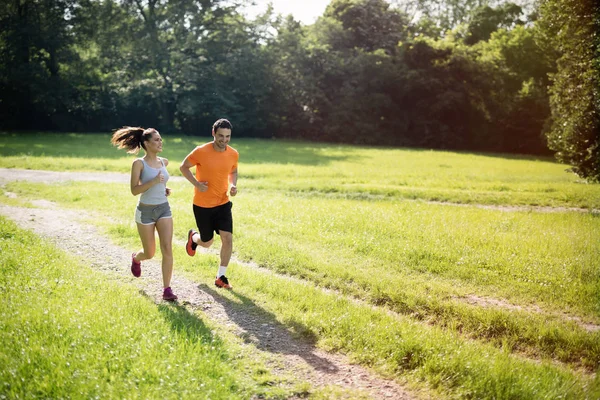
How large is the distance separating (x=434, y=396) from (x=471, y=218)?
8.82 metres

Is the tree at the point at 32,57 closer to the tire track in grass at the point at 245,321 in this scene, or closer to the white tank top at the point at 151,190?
the tire track in grass at the point at 245,321

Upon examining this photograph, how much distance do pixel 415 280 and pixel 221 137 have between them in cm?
385

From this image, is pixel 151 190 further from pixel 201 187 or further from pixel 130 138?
pixel 130 138

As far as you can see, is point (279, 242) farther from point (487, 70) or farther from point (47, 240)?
point (487, 70)

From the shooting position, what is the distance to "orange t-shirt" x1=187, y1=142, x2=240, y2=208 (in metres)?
7.26

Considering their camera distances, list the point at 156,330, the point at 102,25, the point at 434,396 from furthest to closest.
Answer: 1. the point at 102,25
2. the point at 156,330
3. the point at 434,396

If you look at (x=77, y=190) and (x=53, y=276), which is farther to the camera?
(x=77, y=190)

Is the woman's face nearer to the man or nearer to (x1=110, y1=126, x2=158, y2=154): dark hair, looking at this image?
(x1=110, y1=126, x2=158, y2=154): dark hair

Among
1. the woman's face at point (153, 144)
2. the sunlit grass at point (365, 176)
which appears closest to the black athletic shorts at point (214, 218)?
the woman's face at point (153, 144)

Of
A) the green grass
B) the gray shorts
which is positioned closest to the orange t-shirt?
the gray shorts

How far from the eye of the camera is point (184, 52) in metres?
45.7

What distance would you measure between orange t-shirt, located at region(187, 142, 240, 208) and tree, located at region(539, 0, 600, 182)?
60.6 ft

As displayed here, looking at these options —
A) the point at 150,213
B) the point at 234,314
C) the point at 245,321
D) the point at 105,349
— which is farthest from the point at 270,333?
the point at 150,213

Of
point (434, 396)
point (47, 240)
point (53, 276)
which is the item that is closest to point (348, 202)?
point (47, 240)
